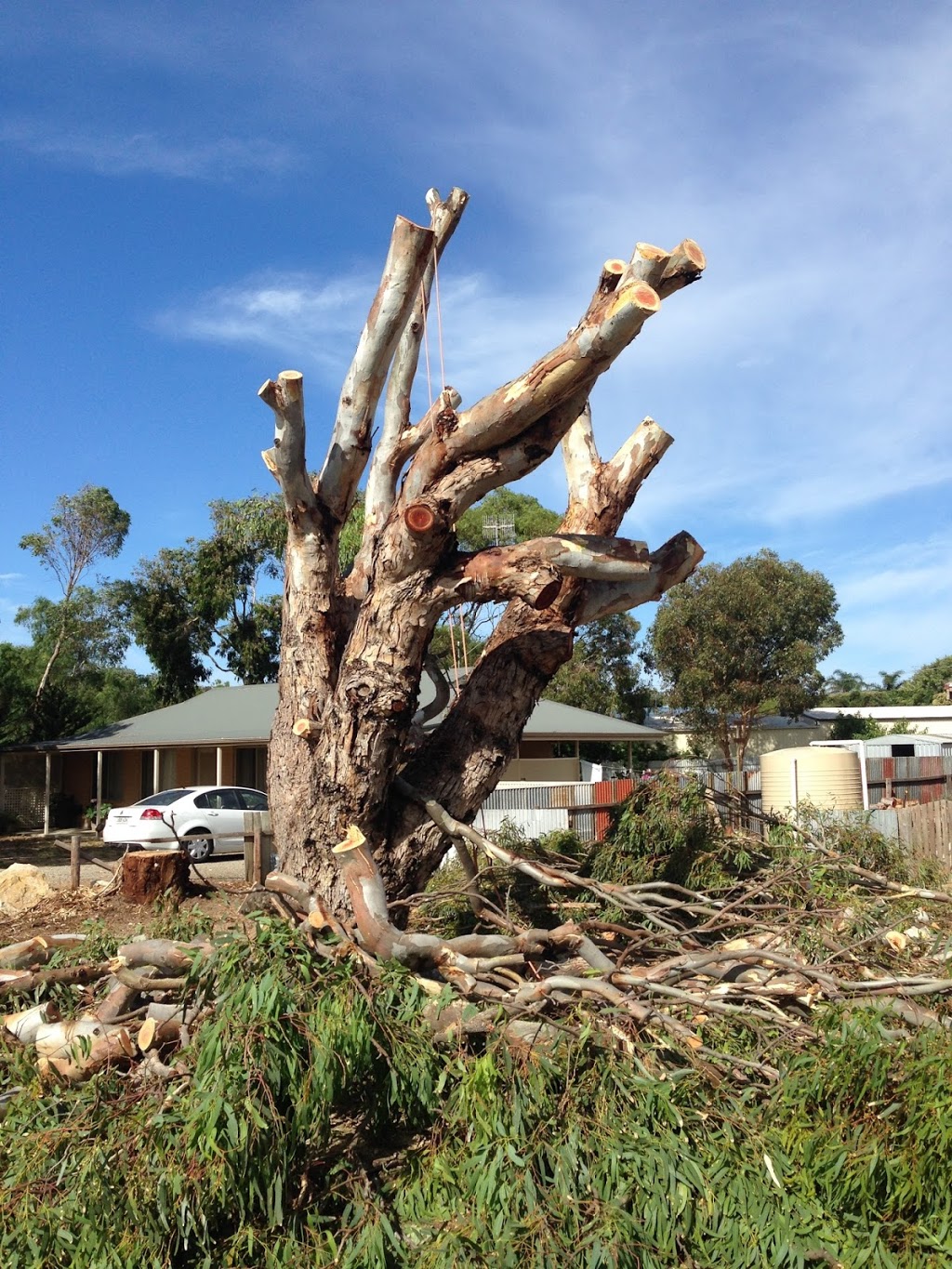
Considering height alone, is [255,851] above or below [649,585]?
below

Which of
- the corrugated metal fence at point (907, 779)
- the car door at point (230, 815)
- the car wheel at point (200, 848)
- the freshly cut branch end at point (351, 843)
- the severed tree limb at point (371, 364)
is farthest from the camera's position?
the car door at point (230, 815)

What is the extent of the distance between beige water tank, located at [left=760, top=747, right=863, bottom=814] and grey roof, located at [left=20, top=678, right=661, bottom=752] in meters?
8.20

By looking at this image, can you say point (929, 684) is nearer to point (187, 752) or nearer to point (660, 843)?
point (187, 752)

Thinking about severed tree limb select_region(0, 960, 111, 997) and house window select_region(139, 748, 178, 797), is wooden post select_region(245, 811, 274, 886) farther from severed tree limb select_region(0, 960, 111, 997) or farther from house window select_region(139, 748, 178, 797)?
house window select_region(139, 748, 178, 797)

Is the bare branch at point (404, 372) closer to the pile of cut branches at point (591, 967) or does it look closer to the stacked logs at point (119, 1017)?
the pile of cut branches at point (591, 967)

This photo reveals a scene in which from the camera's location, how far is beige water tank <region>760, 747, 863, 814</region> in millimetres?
13039

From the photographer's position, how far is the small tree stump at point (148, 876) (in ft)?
33.9

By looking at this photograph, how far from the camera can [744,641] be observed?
105 feet

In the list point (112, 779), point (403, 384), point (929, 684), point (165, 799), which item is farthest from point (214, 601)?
point (929, 684)

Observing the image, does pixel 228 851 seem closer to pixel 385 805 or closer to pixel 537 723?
pixel 537 723

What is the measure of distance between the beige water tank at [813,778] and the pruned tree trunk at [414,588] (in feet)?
22.1

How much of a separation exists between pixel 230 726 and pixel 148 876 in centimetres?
1207

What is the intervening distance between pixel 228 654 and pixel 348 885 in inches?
1180

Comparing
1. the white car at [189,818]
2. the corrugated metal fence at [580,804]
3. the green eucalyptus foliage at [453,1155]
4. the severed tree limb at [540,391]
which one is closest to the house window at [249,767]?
the white car at [189,818]
